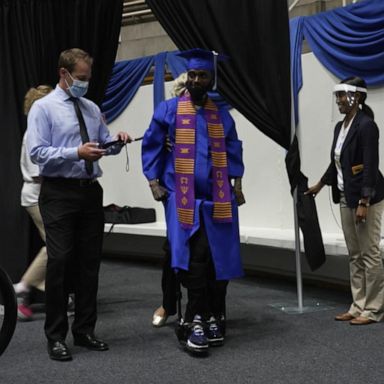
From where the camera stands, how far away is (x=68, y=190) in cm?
337

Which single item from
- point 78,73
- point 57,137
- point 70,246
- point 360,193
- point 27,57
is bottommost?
point 70,246

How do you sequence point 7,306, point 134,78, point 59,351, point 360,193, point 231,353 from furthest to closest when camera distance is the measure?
point 134,78, point 360,193, point 231,353, point 59,351, point 7,306

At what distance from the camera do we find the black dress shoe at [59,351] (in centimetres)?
334

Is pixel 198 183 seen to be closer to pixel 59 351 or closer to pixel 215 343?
pixel 215 343

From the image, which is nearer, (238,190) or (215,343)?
(215,343)

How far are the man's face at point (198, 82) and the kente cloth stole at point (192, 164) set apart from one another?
0.21 ft

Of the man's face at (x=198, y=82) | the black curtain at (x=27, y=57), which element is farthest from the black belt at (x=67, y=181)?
the black curtain at (x=27, y=57)

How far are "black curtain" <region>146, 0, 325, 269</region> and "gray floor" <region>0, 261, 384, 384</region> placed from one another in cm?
53

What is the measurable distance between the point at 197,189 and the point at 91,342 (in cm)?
96

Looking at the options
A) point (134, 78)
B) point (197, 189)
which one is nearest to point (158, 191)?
point (197, 189)

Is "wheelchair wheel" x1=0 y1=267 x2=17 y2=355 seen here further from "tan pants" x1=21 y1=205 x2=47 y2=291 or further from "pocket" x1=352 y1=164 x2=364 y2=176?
"pocket" x1=352 y1=164 x2=364 y2=176

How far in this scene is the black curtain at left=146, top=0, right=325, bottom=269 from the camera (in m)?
4.06

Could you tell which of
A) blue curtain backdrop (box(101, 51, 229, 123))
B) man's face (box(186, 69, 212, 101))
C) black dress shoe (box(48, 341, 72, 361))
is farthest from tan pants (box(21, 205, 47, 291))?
blue curtain backdrop (box(101, 51, 229, 123))

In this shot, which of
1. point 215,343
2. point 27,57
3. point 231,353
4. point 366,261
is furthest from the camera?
point 27,57
